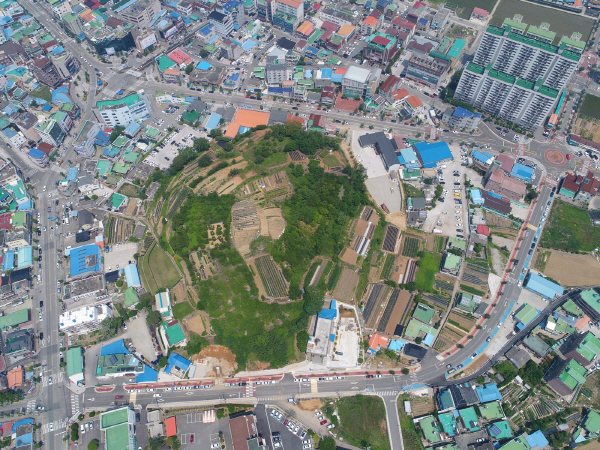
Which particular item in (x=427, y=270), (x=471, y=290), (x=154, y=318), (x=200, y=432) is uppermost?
(x=427, y=270)

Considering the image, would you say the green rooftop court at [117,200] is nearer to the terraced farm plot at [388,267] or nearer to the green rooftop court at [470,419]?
the terraced farm plot at [388,267]

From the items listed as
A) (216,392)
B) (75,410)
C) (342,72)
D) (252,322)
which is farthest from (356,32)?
(75,410)

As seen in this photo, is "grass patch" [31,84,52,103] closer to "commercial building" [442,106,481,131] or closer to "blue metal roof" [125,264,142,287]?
"blue metal roof" [125,264,142,287]

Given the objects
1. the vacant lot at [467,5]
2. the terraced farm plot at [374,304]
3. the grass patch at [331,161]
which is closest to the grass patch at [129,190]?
the grass patch at [331,161]

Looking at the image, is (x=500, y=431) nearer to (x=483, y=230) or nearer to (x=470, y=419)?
(x=470, y=419)

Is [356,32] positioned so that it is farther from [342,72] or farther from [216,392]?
[216,392]

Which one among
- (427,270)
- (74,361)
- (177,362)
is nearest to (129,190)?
(74,361)
